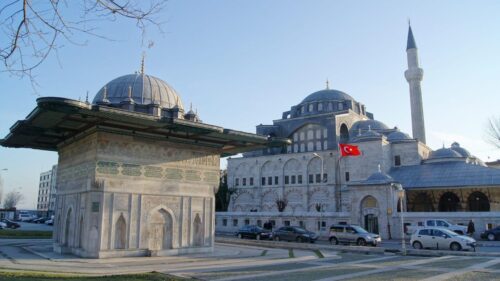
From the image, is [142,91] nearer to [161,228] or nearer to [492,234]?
[161,228]

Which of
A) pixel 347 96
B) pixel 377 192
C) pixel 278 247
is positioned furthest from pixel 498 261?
pixel 347 96

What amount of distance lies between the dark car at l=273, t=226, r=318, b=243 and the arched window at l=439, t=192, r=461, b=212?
63.7ft

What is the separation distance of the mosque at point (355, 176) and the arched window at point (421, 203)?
0.10 m

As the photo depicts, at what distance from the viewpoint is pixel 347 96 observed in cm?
5594

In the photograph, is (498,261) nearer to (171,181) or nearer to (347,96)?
(171,181)

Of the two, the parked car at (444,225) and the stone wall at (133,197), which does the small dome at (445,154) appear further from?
the stone wall at (133,197)

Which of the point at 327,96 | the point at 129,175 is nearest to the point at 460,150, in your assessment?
the point at 327,96

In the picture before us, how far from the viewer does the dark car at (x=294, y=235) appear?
1046 inches

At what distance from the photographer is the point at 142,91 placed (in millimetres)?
24531

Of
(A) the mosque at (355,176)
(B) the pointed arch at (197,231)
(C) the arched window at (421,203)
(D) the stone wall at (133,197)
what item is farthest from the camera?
(C) the arched window at (421,203)

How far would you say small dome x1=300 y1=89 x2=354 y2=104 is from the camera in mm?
55016

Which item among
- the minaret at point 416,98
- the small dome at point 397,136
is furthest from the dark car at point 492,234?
the minaret at point 416,98

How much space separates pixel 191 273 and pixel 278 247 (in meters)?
11.3

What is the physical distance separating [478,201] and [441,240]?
68.1ft
